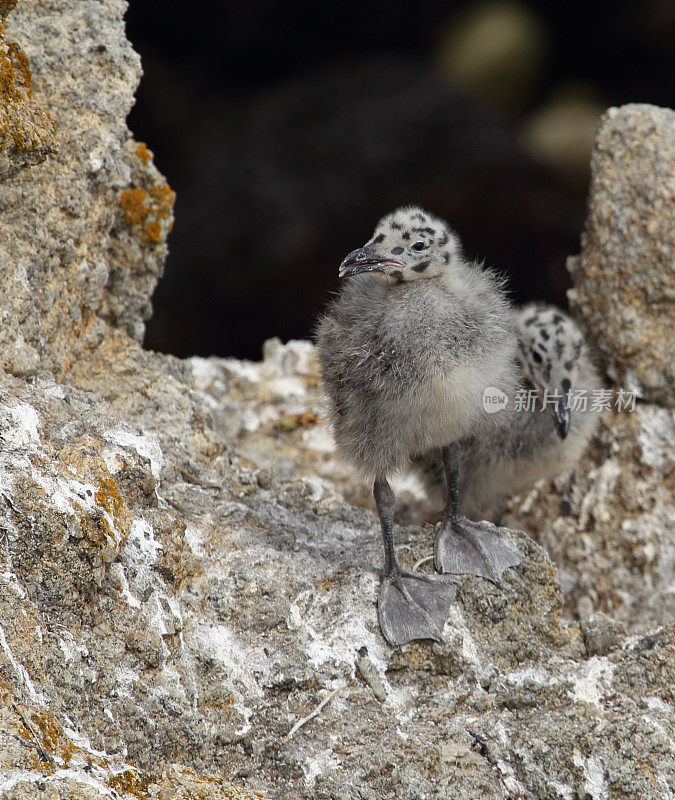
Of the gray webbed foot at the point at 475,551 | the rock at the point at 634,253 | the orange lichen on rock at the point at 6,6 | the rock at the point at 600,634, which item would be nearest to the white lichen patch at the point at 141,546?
the gray webbed foot at the point at 475,551

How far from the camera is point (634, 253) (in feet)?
15.7

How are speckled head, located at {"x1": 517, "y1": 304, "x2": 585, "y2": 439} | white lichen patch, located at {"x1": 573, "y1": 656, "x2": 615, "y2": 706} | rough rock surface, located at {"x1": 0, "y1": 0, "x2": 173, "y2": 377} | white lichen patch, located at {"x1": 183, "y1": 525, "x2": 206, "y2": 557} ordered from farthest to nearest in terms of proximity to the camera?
speckled head, located at {"x1": 517, "y1": 304, "x2": 585, "y2": 439} < rough rock surface, located at {"x1": 0, "y1": 0, "x2": 173, "y2": 377} < white lichen patch, located at {"x1": 183, "y1": 525, "x2": 206, "y2": 557} < white lichen patch, located at {"x1": 573, "y1": 656, "x2": 615, "y2": 706}

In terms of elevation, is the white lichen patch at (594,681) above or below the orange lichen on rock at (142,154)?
below

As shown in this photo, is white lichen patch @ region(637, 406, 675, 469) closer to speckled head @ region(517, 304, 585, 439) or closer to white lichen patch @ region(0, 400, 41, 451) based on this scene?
speckled head @ region(517, 304, 585, 439)

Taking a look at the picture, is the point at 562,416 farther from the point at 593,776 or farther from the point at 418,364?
the point at 593,776

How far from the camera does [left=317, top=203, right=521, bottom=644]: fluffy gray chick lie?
3467 millimetres

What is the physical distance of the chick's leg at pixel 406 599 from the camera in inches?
125

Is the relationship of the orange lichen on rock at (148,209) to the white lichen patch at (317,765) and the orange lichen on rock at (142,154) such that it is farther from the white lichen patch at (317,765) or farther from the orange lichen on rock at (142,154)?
the white lichen patch at (317,765)

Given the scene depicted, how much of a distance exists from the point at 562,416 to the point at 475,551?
118 centimetres

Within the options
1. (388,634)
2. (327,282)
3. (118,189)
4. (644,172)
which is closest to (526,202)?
(327,282)

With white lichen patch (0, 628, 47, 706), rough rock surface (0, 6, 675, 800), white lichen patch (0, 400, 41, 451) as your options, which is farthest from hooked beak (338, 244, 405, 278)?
white lichen patch (0, 628, 47, 706)

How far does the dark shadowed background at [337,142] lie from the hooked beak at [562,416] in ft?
11.5

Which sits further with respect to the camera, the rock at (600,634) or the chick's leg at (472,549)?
the chick's leg at (472,549)

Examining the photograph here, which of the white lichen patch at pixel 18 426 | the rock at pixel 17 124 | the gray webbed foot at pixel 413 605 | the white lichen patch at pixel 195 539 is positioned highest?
the rock at pixel 17 124
